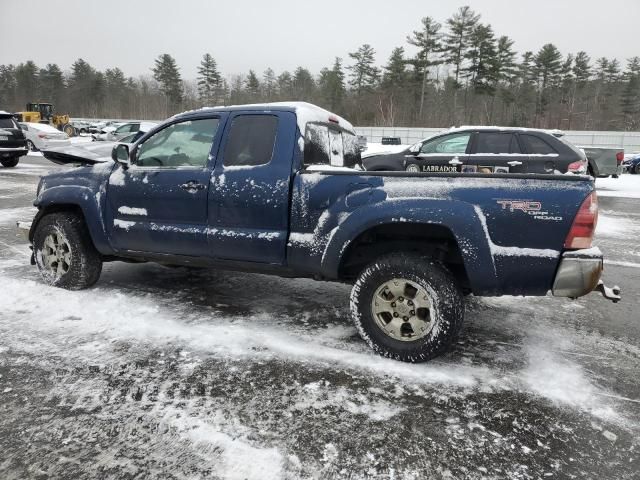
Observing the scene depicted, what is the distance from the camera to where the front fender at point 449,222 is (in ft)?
9.75

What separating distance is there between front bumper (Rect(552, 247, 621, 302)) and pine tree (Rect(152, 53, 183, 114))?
267ft

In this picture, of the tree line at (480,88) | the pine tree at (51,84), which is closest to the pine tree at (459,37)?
the tree line at (480,88)

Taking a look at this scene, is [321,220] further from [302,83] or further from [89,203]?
[302,83]

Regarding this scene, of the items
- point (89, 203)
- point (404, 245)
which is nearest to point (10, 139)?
point (89, 203)

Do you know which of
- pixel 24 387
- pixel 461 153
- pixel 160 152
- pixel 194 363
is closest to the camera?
pixel 24 387

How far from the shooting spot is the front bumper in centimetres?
283

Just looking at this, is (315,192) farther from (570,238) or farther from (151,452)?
(151,452)

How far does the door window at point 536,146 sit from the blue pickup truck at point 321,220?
4847mm

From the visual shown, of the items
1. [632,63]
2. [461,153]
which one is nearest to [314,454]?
[461,153]

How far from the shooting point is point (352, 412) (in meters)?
2.59

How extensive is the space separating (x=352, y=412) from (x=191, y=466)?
2.96 ft

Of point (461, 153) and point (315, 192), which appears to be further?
point (461, 153)

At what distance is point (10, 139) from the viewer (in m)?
16.1

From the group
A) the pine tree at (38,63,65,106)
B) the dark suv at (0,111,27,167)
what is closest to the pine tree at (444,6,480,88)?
the dark suv at (0,111,27,167)
